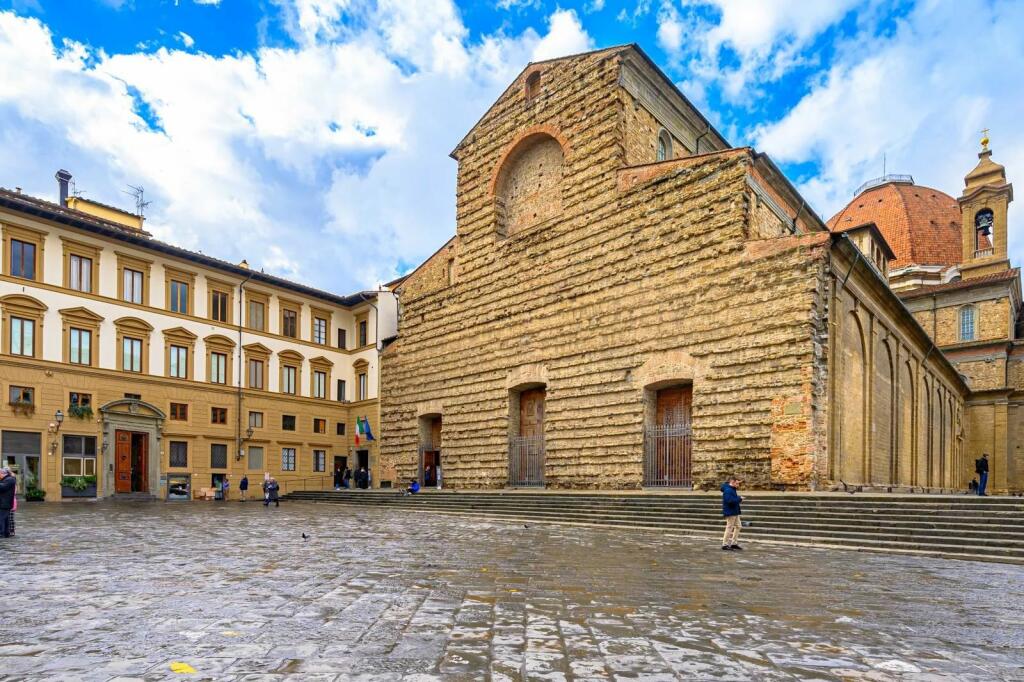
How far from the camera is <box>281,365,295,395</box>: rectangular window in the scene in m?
33.2

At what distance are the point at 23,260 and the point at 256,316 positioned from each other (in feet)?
31.8

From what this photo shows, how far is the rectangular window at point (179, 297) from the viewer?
96.9 feet

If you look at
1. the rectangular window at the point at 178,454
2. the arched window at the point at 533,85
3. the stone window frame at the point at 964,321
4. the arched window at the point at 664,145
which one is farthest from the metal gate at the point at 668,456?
the stone window frame at the point at 964,321

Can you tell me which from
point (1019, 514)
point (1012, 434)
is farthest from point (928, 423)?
point (1019, 514)

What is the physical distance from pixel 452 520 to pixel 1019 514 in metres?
12.0

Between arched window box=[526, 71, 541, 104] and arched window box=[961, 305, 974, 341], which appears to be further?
arched window box=[961, 305, 974, 341]

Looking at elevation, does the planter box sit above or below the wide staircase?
below

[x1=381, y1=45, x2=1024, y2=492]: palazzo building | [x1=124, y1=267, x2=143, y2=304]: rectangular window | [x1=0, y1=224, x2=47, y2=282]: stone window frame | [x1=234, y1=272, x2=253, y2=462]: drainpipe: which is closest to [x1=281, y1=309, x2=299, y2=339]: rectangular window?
[x1=234, y1=272, x2=253, y2=462]: drainpipe

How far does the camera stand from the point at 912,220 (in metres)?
47.4

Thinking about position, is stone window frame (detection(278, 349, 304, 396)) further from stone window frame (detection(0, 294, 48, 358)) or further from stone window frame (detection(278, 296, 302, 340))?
stone window frame (detection(0, 294, 48, 358))

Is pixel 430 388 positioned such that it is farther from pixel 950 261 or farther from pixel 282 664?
pixel 950 261

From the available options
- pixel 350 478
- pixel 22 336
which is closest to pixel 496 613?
pixel 22 336

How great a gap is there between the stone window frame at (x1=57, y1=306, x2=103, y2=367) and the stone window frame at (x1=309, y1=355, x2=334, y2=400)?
32.6 feet

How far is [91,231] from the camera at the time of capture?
2659cm
